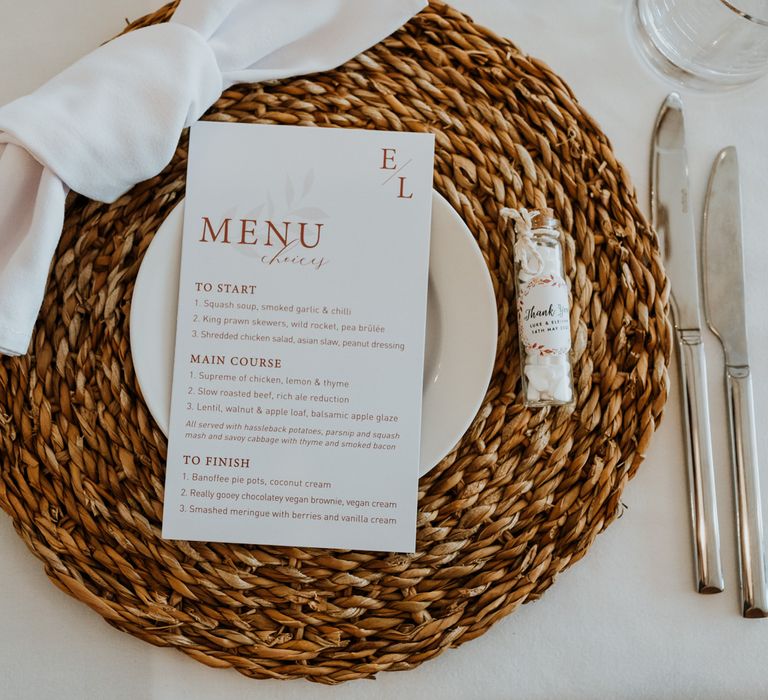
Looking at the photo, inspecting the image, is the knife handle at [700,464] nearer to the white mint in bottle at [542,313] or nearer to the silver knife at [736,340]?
the silver knife at [736,340]

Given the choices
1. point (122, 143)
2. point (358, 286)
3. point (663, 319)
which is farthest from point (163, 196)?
point (663, 319)

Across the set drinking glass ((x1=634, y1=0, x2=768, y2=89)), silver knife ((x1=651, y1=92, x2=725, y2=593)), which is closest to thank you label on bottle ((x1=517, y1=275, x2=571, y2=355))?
silver knife ((x1=651, y1=92, x2=725, y2=593))

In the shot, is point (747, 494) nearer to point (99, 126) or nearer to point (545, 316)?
point (545, 316)

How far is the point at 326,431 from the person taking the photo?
1.97 feet

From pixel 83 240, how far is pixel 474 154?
356 mm

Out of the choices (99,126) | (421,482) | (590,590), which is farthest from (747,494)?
(99,126)

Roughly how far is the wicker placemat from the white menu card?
22 millimetres

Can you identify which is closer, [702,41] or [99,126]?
[99,126]

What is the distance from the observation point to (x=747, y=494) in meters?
0.64

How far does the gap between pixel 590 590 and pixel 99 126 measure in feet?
1.92

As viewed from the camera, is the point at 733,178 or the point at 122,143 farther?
the point at 733,178

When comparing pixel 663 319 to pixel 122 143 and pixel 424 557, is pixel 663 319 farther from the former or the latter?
pixel 122 143

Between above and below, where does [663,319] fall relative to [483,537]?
above

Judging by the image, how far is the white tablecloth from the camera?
0.61 metres
